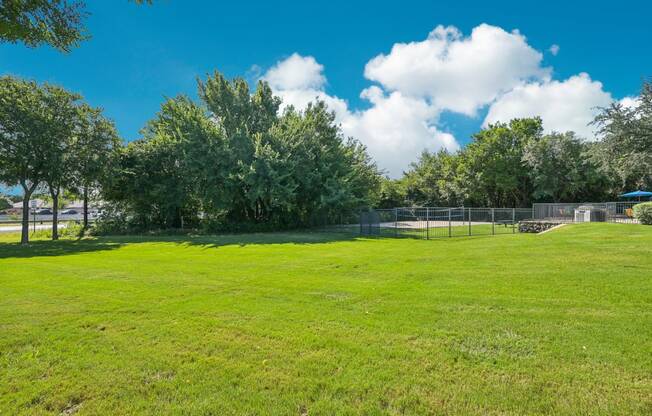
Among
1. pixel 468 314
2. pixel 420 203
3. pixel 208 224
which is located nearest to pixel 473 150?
pixel 420 203

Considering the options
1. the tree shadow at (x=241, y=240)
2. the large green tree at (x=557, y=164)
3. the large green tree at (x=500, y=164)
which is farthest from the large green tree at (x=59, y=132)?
the large green tree at (x=557, y=164)

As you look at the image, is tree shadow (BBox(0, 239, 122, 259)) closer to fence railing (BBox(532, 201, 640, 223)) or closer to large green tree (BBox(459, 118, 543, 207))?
fence railing (BBox(532, 201, 640, 223))

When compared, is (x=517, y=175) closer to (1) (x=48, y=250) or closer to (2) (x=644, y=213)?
(2) (x=644, y=213)

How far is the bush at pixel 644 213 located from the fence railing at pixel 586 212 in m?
2.51

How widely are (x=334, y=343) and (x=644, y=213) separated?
20758 millimetres

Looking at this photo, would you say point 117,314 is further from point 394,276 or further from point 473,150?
point 473,150

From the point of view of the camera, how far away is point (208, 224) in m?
23.5

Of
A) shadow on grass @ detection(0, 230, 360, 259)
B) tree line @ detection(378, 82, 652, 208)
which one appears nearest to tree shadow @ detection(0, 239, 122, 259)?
shadow on grass @ detection(0, 230, 360, 259)

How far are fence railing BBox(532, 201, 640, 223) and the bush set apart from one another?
2.51 m

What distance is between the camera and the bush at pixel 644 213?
17.4m

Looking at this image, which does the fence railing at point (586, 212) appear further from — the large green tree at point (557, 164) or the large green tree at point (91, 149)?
the large green tree at point (91, 149)

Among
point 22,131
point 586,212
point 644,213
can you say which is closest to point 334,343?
point 644,213

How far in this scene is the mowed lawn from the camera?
290 centimetres

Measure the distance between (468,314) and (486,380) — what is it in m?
1.82
